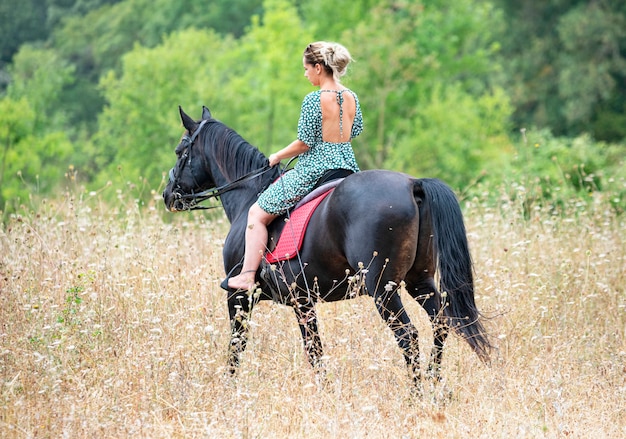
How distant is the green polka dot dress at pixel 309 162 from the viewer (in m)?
6.11

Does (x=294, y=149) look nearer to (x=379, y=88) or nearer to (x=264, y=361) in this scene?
(x=264, y=361)

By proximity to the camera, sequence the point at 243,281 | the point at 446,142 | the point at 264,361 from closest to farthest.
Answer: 1. the point at 264,361
2. the point at 243,281
3. the point at 446,142

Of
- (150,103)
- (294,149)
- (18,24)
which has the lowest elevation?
(150,103)

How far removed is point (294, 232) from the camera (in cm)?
609

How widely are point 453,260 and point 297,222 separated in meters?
1.18

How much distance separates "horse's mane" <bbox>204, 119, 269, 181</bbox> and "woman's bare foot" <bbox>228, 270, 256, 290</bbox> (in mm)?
951

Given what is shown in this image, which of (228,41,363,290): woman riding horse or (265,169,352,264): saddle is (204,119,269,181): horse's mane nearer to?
(228,41,363,290): woman riding horse

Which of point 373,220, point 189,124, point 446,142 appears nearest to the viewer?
point 373,220

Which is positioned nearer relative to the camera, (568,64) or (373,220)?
(373,220)

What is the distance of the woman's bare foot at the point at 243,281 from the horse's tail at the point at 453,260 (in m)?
1.45

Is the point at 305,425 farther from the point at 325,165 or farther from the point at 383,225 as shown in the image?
the point at 325,165

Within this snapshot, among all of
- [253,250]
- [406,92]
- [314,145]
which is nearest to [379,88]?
[406,92]

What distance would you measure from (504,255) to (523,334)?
175 cm

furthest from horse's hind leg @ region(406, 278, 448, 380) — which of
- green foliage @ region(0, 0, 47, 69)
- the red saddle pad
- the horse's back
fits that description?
green foliage @ region(0, 0, 47, 69)
